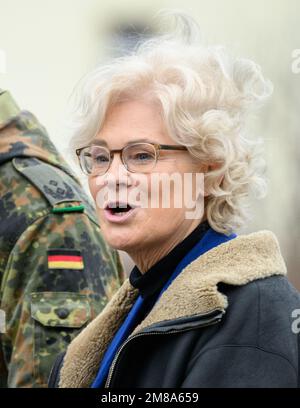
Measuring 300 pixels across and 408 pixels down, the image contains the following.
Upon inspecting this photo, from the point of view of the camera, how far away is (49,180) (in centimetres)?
352

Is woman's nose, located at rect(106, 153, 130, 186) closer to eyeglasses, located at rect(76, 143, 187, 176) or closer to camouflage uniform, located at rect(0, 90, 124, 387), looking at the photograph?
eyeglasses, located at rect(76, 143, 187, 176)

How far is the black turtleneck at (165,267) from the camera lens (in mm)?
2512

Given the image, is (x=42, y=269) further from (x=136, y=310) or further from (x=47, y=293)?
(x=136, y=310)

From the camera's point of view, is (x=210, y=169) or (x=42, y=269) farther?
(x=42, y=269)

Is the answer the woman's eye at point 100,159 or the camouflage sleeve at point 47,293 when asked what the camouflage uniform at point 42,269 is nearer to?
the camouflage sleeve at point 47,293

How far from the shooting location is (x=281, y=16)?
5.65m

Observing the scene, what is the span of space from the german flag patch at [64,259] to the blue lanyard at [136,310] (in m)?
0.69

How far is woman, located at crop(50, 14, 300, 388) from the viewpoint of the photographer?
222 cm

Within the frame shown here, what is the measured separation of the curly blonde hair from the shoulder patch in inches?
32.8

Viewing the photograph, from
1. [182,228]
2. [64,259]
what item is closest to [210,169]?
[182,228]

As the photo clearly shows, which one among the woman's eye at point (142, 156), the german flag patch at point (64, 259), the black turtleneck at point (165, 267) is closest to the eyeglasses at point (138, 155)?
the woman's eye at point (142, 156)

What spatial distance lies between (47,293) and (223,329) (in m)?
1.22

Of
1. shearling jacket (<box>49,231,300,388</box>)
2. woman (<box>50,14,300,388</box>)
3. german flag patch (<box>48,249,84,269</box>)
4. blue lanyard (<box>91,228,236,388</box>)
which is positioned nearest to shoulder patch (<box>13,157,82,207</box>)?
german flag patch (<box>48,249,84,269</box>)

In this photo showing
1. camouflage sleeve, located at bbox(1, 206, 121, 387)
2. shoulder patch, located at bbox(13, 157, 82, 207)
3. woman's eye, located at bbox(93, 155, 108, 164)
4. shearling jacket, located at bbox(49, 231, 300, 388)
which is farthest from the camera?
shoulder patch, located at bbox(13, 157, 82, 207)
